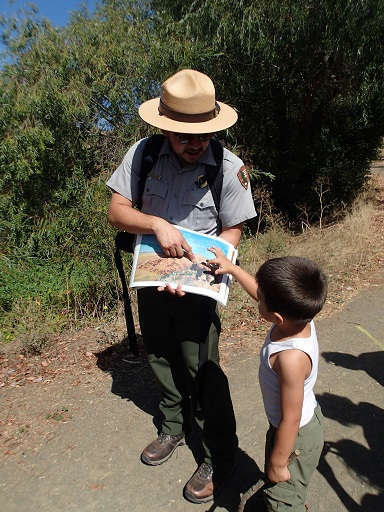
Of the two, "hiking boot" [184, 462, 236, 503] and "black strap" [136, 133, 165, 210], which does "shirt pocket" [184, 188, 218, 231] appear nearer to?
"black strap" [136, 133, 165, 210]

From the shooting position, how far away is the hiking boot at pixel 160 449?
261 cm

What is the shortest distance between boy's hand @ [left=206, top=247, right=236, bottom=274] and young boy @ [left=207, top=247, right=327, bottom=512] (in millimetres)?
337

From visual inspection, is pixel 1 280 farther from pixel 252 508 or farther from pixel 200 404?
pixel 252 508

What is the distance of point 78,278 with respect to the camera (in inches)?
223

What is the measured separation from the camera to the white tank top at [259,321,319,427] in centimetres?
166

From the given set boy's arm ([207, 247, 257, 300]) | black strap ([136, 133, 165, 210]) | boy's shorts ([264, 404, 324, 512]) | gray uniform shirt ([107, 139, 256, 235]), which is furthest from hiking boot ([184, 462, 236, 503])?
black strap ([136, 133, 165, 210])

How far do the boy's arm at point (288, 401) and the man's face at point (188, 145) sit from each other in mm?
1099

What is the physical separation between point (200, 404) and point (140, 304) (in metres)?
0.69

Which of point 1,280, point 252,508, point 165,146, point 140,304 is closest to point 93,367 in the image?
point 140,304

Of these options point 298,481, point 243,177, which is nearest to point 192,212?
point 243,177

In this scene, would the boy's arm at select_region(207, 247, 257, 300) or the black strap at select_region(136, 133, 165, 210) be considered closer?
the boy's arm at select_region(207, 247, 257, 300)

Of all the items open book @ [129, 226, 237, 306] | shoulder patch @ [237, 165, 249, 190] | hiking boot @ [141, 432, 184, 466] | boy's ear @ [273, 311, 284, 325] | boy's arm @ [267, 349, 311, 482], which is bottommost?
hiking boot @ [141, 432, 184, 466]

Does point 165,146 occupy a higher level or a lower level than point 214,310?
higher

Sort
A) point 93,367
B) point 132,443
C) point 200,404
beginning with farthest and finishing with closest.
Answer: point 93,367, point 132,443, point 200,404
